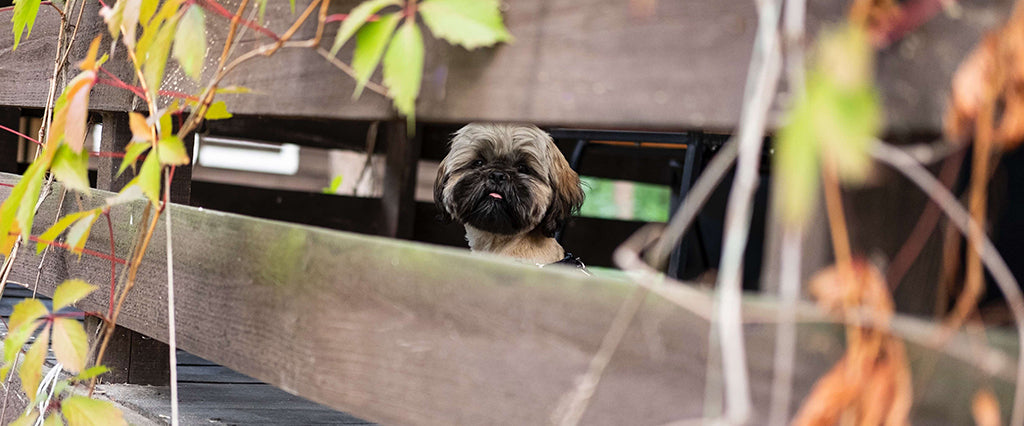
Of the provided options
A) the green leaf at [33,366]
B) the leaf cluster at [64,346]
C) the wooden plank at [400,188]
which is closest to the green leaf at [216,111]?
the leaf cluster at [64,346]

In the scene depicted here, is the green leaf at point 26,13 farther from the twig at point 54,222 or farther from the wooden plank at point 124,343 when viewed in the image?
the twig at point 54,222

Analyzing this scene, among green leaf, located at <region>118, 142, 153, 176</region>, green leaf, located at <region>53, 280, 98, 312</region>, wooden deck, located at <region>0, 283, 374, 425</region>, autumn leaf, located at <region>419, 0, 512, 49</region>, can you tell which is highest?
autumn leaf, located at <region>419, 0, 512, 49</region>

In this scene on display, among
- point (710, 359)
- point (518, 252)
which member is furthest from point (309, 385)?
point (518, 252)

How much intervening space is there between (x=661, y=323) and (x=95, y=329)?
1.42 m

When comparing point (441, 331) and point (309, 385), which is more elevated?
point (441, 331)

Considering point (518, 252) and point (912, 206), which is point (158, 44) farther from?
point (518, 252)

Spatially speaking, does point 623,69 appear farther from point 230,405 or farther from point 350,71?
point 230,405

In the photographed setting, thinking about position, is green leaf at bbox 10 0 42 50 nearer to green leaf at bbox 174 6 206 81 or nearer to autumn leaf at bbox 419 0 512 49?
green leaf at bbox 174 6 206 81

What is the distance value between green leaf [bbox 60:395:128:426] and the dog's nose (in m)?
1.91

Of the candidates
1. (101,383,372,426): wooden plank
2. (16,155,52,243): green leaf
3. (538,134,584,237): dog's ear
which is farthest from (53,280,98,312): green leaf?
(538,134,584,237): dog's ear

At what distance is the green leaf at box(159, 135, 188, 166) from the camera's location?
115 cm

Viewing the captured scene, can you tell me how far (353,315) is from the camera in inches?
45.6

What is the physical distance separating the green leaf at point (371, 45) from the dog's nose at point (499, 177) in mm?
2179

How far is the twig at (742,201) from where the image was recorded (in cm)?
66
